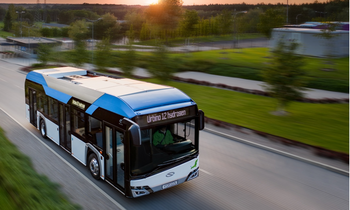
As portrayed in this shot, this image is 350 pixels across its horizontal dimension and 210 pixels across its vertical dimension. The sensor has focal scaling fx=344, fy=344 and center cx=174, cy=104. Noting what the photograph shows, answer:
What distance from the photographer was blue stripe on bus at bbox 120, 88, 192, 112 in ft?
25.1

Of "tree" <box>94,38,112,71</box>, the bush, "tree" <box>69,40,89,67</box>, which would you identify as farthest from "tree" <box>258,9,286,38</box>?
"tree" <box>69,40,89,67</box>

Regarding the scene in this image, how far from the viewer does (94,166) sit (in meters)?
9.00

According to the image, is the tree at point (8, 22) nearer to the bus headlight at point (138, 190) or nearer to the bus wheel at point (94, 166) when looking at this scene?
the bus wheel at point (94, 166)

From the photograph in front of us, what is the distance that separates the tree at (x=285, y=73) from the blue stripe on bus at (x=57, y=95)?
32.0ft

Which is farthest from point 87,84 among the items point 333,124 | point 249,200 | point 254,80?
point 254,80

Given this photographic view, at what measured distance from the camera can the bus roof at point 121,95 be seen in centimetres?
766

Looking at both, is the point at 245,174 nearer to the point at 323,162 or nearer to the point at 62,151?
the point at 323,162

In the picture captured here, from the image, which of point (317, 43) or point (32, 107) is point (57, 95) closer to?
point (32, 107)

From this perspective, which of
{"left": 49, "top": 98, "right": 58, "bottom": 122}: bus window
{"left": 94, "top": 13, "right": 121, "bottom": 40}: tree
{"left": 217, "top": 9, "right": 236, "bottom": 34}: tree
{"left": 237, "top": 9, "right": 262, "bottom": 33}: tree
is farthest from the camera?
{"left": 94, "top": 13, "right": 121, "bottom": 40}: tree

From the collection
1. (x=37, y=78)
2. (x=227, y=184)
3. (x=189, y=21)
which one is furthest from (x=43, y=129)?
(x=189, y=21)

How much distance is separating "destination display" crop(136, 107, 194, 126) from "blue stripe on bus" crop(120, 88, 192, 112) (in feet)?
0.80

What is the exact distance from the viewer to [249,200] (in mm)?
8180

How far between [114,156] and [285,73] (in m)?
10.4

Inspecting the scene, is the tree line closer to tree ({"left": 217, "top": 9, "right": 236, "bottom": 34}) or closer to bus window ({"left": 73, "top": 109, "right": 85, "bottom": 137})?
tree ({"left": 217, "top": 9, "right": 236, "bottom": 34})
